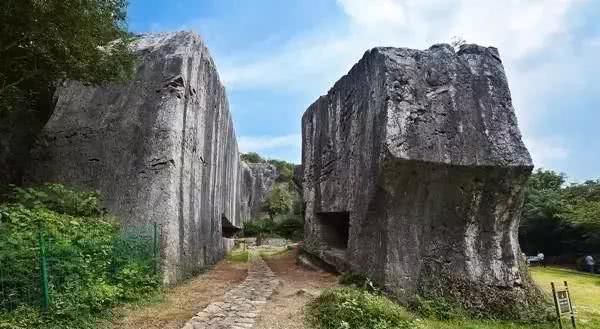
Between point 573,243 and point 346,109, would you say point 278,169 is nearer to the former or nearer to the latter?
point 573,243

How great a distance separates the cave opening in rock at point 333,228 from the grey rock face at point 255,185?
644 inches

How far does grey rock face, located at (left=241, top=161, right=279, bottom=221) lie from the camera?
31516 mm

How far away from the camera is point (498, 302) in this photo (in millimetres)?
7953

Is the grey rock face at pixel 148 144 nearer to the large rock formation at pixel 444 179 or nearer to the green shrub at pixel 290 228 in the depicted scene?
the large rock formation at pixel 444 179

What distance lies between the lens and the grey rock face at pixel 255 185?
3152 cm

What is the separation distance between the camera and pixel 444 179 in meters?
8.36

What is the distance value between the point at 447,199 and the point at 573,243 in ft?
55.7

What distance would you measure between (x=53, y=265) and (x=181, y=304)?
8.04ft

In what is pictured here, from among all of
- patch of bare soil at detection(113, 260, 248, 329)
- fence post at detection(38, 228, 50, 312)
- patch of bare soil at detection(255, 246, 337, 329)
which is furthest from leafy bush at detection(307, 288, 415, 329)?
fence post at detection(38, 228, 50, 312)

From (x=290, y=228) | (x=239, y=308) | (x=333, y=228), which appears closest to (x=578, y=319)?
(x=239, y=308)

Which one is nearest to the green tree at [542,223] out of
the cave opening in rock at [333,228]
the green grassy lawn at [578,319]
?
the green grassy lawn at [578,319]

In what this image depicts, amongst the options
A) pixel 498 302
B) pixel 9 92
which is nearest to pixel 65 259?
pixel 9 92

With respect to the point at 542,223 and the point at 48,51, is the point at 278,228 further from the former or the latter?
the point at 48,51

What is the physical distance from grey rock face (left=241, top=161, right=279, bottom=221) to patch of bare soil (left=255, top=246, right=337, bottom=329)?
17926 millimetres
